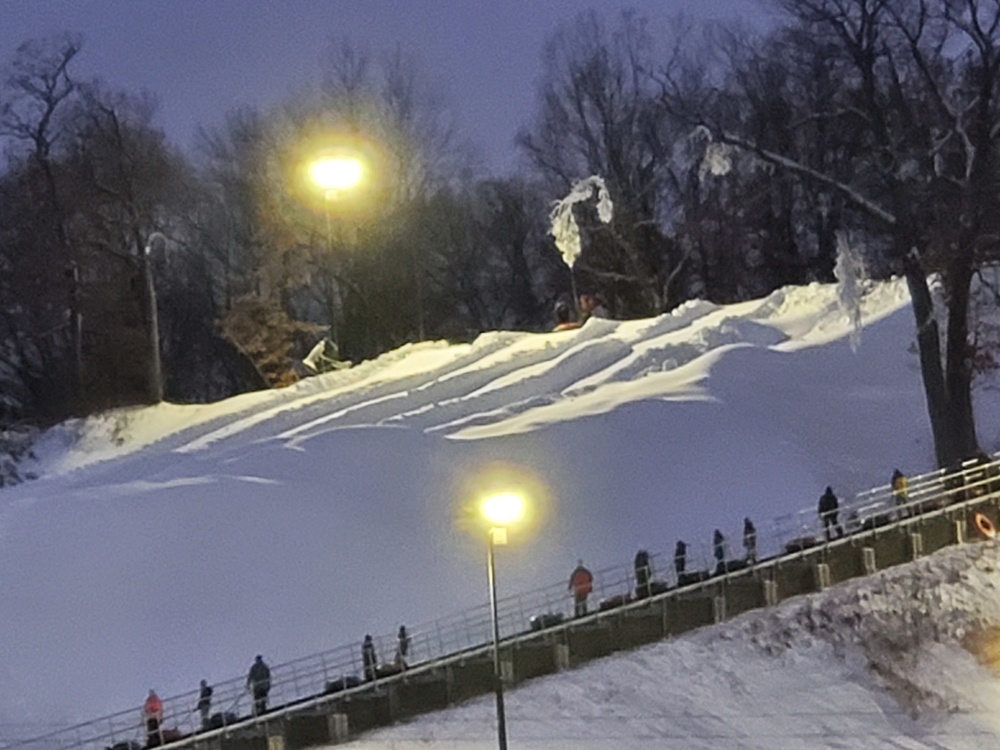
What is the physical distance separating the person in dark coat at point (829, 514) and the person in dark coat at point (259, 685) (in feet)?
33.2

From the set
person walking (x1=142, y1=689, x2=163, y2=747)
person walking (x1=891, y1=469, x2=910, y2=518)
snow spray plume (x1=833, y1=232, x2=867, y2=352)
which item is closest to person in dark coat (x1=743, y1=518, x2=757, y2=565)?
person walking (x1=891, y1=469, x2=910, y2=518)

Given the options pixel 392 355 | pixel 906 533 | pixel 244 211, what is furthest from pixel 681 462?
pixel 244 211

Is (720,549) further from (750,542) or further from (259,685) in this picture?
(259,685)

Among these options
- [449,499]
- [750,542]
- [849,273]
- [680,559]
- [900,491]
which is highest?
[849,273]

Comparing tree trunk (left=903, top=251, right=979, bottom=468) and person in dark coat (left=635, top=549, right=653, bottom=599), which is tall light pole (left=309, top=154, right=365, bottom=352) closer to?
person in dark coat (left=635, top=549, right=653, bottom=599)

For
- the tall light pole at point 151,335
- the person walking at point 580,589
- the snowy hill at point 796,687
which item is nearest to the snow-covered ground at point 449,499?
the snowy hill at point 796,687

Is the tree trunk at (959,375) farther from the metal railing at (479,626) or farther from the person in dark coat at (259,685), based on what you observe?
the person in dark coat at (259,685)

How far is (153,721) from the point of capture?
20969mm

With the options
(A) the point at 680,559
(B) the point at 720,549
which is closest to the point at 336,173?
(A) the point at 680,559

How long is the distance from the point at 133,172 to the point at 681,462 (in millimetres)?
25574

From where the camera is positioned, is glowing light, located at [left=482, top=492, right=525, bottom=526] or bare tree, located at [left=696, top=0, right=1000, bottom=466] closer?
glowing light, located at [left=482, top=492, right=525, bottom=526]

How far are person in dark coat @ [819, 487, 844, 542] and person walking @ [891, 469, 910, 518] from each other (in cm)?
116

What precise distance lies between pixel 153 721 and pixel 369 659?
10.2 feet

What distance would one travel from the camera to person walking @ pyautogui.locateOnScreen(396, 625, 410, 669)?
22.3 metres
